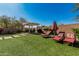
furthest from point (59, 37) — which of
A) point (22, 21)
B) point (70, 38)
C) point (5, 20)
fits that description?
point (5, 20)

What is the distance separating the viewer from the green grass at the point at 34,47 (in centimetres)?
545

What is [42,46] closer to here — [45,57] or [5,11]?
[45,57]

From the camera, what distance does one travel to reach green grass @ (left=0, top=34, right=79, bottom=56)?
5.45 meters

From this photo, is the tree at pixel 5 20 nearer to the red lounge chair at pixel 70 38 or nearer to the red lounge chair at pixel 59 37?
the red lounge chair at pixel 59 37

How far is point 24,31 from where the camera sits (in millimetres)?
5504

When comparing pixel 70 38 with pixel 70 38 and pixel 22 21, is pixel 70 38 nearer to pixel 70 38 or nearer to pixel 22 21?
pixel 70 38

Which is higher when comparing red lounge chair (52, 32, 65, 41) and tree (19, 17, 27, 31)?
tree (19, 17, 27, 31)

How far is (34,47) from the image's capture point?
5.49 m

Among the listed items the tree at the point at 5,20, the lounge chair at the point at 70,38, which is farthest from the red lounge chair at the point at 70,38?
the tree at the point at 5,20

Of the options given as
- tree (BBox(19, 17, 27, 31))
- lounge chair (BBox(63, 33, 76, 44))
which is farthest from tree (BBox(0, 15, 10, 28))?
lounge chair (BBox(63, 33, 76, 44))

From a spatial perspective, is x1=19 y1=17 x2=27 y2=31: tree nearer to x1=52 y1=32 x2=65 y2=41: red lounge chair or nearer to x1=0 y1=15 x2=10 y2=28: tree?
x1=0 y1=15 x2=10 y2=28: tree

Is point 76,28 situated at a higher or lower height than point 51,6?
lower

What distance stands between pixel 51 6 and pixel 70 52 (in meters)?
0.79

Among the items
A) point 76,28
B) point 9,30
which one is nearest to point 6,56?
point 9,30
